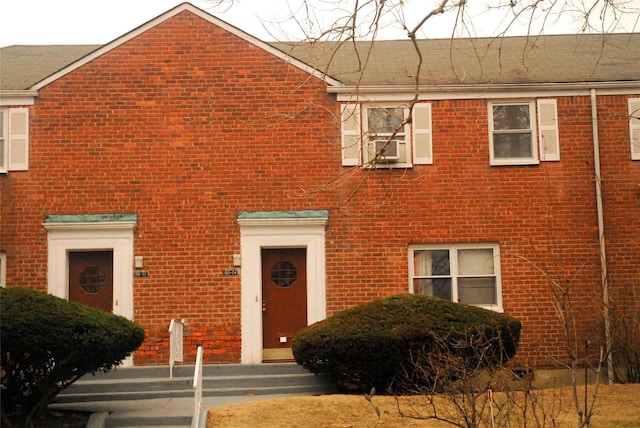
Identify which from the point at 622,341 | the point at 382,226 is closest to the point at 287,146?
the point at 382,226

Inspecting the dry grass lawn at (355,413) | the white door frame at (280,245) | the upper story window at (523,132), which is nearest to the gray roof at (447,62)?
the upper story window at (523,132)

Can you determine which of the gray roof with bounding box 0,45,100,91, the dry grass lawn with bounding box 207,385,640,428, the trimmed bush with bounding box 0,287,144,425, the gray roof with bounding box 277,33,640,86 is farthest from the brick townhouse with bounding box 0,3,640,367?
the trimmed bush with bounding box 0,287,144,425

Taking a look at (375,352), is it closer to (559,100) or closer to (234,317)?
(234,317)

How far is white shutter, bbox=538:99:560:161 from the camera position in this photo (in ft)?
57.8

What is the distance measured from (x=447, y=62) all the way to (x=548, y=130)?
2.93 metres

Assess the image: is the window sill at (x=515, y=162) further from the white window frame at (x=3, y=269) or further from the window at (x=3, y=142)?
the white window frame at (x=3, y=269)

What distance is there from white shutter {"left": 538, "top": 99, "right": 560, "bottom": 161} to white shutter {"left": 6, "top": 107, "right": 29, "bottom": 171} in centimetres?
1031

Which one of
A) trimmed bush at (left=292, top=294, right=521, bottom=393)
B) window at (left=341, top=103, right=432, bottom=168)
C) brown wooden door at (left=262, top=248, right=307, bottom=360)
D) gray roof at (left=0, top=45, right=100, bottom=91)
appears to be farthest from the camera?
gray roof at (left=0, top=45, right=100, bottom=91)

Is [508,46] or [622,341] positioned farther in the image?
[508,46]

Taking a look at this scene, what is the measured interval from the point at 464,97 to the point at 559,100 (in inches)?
76.7

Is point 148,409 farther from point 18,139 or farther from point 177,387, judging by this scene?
point 18,139

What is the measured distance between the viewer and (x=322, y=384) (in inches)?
599

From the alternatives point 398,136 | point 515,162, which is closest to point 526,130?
point 515,162

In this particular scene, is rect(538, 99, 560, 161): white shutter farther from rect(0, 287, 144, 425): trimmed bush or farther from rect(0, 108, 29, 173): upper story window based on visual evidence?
rect(0, 108, 29, 173): upper story window
